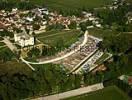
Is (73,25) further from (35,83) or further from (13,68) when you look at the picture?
(35,83)

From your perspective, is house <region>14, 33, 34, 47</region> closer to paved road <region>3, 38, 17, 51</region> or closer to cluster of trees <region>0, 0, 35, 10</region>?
paved road <region>3, 38, 17, 51</region>

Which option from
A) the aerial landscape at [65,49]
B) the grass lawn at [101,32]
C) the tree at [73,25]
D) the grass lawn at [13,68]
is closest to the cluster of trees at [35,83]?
the aerial landscape at [65,49]

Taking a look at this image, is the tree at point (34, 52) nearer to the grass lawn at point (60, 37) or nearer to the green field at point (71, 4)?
the grass lawn at point (60, 37)

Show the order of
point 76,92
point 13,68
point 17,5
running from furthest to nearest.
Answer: point 17,5 < point 13,68 < point 76,92

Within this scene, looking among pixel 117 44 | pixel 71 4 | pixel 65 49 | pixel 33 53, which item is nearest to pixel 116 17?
pixel 71 4

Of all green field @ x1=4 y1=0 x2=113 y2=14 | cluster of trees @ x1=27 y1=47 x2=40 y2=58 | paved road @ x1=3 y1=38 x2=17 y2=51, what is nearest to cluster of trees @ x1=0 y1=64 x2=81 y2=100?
cluster of trees @ x1=27 y1=47 x2=40 y2=58

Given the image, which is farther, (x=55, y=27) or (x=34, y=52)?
(x=55, y=27)

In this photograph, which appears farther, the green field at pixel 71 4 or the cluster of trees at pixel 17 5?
the cluster of trees at pixel 17 5
